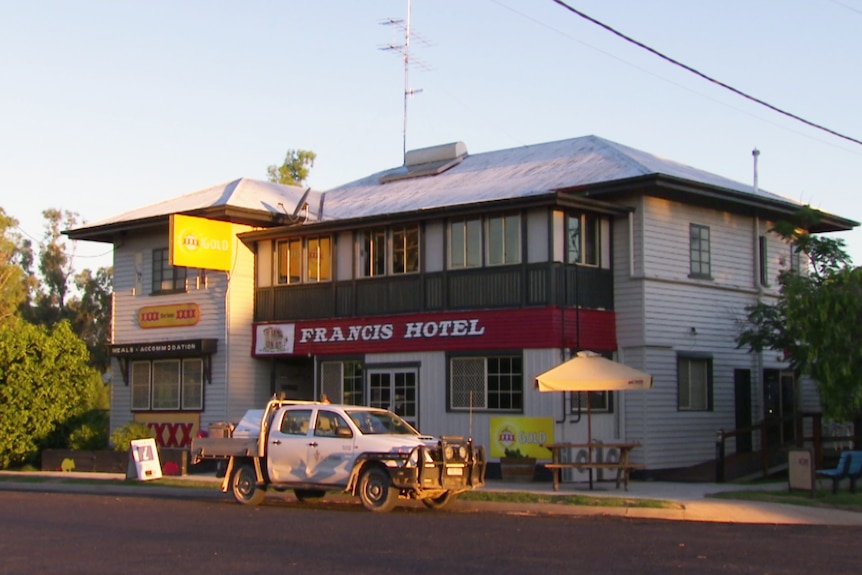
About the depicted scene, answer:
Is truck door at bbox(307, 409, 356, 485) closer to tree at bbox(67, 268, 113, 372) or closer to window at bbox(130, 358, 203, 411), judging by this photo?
window at bbox(130, 358, 203, 411)

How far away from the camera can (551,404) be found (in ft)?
79.3

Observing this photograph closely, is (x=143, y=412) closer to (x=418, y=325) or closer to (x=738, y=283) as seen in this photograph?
(x=418, y=325)

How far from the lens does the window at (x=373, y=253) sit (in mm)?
27578

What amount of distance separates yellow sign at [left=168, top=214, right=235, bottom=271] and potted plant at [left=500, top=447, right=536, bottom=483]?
9.54 meters

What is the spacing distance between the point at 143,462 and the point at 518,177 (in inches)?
432

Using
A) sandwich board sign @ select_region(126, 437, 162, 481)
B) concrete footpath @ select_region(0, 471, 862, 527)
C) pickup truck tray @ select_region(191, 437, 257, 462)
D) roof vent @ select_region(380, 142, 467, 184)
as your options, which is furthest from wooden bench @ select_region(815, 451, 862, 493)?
roof vent @ select_region(380, 142, 467, 184)

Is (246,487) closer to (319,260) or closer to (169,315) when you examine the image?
(319,260)

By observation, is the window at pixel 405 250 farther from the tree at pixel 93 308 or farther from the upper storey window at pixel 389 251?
the tree at pixel 93 308

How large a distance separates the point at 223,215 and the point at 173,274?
2.93 m

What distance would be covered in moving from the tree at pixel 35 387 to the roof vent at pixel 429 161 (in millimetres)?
9965

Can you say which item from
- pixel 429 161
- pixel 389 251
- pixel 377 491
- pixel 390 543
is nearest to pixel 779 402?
pixel 389 251

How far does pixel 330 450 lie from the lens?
19.2 m

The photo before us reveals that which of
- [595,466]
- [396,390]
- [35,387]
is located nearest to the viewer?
[595,466]

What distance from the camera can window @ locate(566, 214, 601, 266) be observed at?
24.9m
